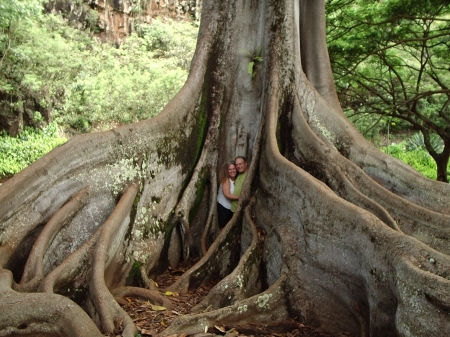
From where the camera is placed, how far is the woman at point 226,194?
6359 mm

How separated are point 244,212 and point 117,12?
33.6m

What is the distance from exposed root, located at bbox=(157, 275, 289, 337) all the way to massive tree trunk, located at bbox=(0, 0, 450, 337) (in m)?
0.02

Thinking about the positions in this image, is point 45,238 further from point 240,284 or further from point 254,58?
point 254,58

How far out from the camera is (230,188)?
252 inches

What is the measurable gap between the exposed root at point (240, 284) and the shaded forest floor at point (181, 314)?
0.24 metres

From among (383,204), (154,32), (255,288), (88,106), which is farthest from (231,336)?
(154,32)

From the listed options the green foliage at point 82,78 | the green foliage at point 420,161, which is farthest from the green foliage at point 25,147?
the green foliage at point 420,161

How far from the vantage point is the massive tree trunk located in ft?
12.0

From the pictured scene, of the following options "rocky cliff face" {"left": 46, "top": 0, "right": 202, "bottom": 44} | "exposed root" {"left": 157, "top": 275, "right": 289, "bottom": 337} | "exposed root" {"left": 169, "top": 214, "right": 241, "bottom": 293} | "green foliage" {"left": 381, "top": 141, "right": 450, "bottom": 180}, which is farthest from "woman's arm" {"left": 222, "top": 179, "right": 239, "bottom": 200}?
"rocky cliff face" {"left": 46, "top": 0, "right": 202, "bottom": 44}

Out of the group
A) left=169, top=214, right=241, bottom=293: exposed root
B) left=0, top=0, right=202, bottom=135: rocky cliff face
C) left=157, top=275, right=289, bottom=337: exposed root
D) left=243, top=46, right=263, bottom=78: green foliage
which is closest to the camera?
left=157, top=275, right=289, bottom=337: exposed root

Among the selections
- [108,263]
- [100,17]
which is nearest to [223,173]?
[108,263]

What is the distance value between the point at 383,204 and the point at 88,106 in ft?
77.5

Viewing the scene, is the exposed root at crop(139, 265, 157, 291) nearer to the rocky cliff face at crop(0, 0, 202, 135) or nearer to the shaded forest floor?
the shaded forest floor

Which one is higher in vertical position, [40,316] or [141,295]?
[40,316]
